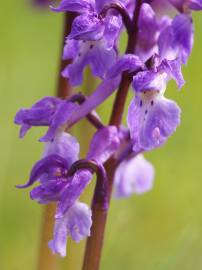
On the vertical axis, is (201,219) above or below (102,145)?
below

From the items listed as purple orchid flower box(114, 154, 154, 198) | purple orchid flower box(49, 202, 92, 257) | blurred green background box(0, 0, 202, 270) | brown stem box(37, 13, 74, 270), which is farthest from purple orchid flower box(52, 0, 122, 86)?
blurred green background box(0, 0, 202, 270)

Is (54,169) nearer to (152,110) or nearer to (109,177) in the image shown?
(109,177)

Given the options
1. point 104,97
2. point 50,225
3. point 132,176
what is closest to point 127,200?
point 50,225

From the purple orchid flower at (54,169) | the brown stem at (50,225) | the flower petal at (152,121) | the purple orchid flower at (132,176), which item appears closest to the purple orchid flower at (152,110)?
the flower petal at (152,121)

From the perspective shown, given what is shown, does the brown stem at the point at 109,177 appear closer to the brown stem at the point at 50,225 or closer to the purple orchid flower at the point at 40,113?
the purple orchid flower at the point at 40,113

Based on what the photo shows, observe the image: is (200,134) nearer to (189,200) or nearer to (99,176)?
(189,200)

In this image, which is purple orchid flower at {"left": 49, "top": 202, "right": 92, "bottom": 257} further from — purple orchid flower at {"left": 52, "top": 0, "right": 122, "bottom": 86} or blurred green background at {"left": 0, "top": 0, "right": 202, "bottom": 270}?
blurred green background at {"left": 0, "top": 0, "right": 202, "bottom": 270}

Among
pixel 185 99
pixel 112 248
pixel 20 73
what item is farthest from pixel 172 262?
pixel 20 73
